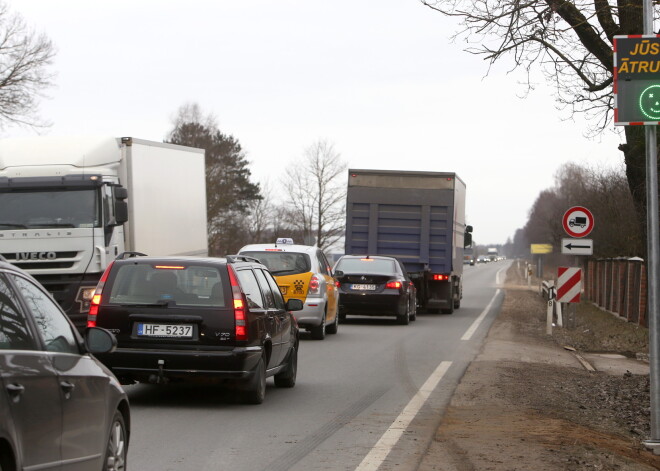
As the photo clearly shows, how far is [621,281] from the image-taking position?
31062mm

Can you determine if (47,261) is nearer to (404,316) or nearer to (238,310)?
(238,310)

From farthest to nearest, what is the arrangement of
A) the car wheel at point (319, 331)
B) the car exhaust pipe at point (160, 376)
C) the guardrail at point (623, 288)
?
the guardrail at point (623, 288), the car wheel at point (319, 331), the car exhaust pipe at point (160, 376)

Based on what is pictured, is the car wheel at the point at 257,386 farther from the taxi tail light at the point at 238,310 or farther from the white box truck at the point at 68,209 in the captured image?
the white box truck at the point at 68,209

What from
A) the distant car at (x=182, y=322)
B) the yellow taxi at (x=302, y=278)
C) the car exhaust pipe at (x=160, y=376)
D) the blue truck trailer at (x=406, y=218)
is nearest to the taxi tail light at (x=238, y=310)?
the distant car at (x=182, y=322)

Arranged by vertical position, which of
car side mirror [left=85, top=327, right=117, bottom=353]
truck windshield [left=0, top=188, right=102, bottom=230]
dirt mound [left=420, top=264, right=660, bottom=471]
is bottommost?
dirt mound [left=420, top=264, right=660, bottom=471]

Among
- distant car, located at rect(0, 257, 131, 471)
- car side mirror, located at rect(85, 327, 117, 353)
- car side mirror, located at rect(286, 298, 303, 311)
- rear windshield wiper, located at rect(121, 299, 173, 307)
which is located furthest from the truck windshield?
car side mirror, located at rect(85, 327, 117, 353)

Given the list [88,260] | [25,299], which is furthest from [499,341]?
[25,299]

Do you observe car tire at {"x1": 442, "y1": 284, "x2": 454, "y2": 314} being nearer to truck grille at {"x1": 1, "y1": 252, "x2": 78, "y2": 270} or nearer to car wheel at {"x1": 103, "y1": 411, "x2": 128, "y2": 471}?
truck grille at {"x1": 1, "y1": 252, "x2": 78, "y2": 270}

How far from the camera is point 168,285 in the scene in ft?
36.1

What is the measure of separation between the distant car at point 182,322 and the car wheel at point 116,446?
4.23m

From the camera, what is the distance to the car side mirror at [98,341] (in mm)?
5883

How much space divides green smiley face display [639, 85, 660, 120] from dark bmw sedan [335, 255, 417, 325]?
55.8 ft

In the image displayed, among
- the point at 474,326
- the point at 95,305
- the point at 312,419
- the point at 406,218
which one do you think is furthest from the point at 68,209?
the point at 406,218

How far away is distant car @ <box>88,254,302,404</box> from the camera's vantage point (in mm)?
10719
